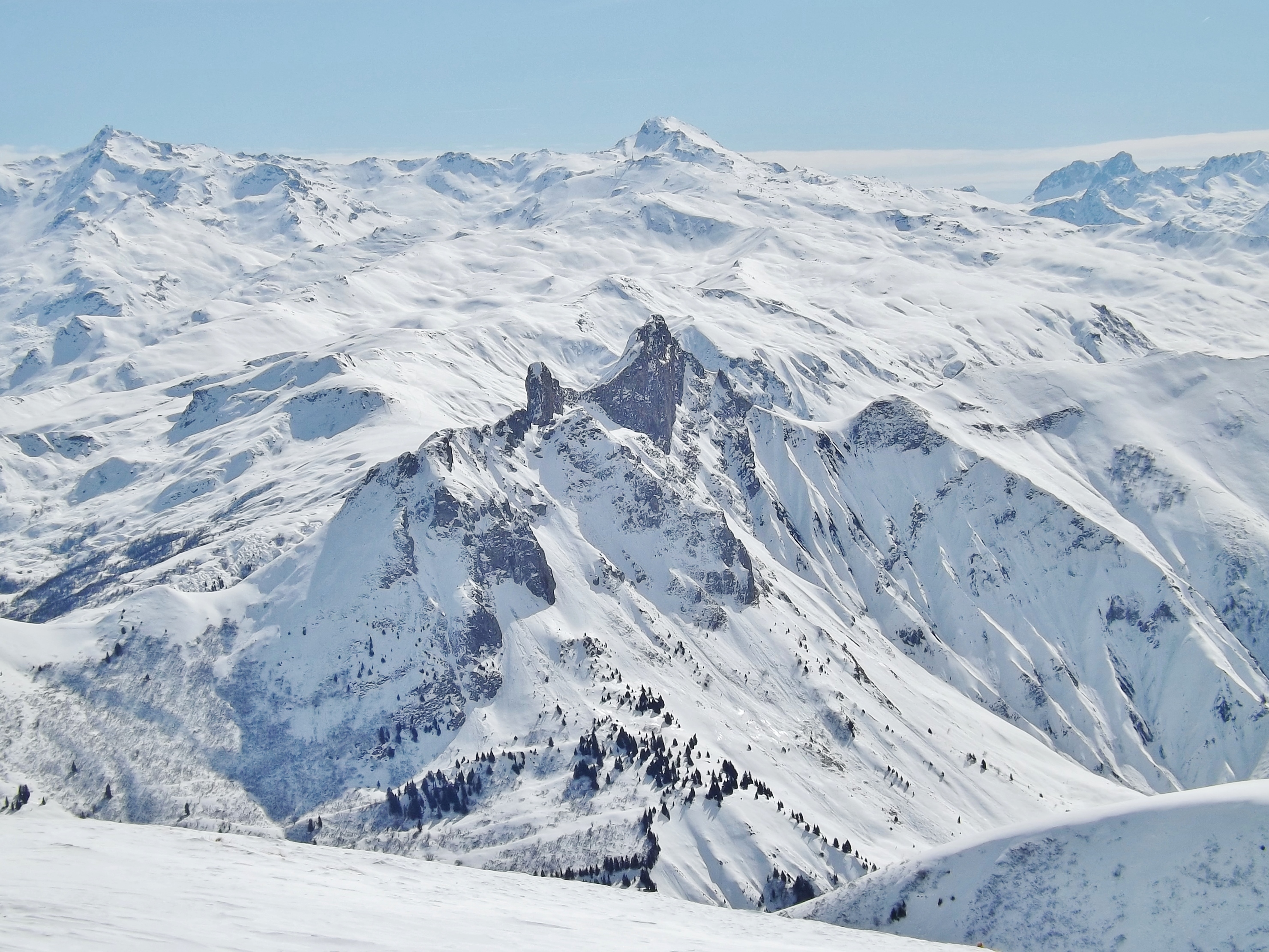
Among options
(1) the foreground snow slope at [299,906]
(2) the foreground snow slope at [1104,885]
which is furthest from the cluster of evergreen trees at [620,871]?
(1) the foreground snow slope at [299,906]

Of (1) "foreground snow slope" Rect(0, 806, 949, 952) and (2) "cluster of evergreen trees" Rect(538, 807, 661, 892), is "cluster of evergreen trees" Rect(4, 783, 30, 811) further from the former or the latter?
(2) "cluster of evergreen trees" Rect(538, 807, 661, 892)

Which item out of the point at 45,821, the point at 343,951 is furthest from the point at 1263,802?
the point at 45,821

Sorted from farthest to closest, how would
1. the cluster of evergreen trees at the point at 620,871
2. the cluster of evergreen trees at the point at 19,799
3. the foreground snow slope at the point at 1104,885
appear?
1. the cluster of evergreen trees at the point at 19,799
2. the cluster of evergreen trees at the point at 620,871
3. the foreground snow slope at the point at 1104,885

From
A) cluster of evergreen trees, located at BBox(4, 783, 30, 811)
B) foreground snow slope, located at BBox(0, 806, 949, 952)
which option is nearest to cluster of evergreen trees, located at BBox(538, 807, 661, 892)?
foreground snow slope, located at BBox(0, 806, 949, 952)

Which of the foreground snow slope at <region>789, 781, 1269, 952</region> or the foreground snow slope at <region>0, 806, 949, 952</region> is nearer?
the foreground snow slope at <region>0, 806, 949, 952</region>

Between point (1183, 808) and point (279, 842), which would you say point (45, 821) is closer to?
point (279, 842)

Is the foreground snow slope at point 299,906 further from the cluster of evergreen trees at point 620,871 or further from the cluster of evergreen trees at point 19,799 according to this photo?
the cluster of evergreen trees at point 19,799

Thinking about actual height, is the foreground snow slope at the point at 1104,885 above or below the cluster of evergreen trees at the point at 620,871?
above
